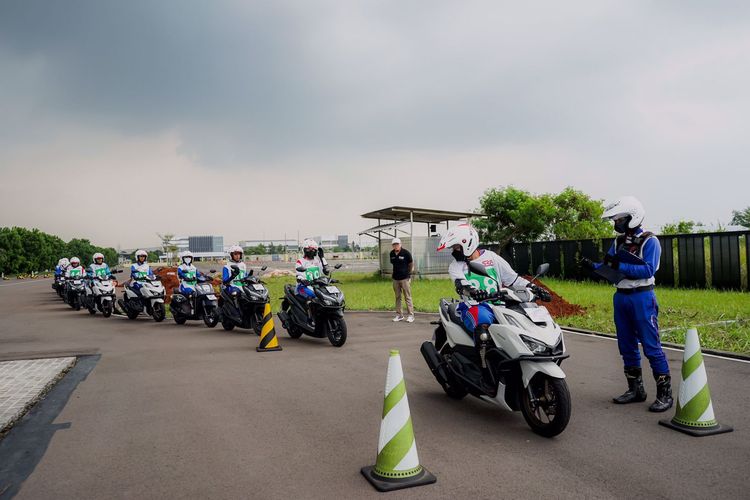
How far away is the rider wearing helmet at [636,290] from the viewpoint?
18.0ft

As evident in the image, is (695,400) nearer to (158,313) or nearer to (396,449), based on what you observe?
(396,449)

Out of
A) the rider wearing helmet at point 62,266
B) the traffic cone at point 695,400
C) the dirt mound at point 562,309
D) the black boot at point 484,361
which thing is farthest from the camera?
the rider wearing helmet at point 62,266

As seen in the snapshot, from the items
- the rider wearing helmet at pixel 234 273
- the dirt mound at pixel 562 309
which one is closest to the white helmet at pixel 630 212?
the dirt mound at pixel 562 309

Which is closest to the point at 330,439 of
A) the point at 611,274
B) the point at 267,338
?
the point at 611,274

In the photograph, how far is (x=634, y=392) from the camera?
5.82 metres

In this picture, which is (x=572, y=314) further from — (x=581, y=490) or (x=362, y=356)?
(x=581, y=490)

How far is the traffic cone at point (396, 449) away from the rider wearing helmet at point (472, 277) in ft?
4.91

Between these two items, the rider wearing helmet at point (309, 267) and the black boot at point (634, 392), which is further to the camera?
the rider wearing helmet at point (309, 267)

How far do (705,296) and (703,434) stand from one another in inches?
493

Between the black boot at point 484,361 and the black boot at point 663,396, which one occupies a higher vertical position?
the black boot at point 484,361

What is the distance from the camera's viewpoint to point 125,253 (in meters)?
186

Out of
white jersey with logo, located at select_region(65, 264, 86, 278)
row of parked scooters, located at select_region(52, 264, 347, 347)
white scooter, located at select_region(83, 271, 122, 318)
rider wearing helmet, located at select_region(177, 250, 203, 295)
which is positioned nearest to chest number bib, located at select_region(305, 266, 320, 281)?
row of parked scooters, located at select_region(52, 264, 347, 347)

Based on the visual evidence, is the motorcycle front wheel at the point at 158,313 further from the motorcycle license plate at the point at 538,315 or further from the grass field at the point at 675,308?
the motorcycle license plate at the point at 538,315

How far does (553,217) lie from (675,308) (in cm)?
1847
